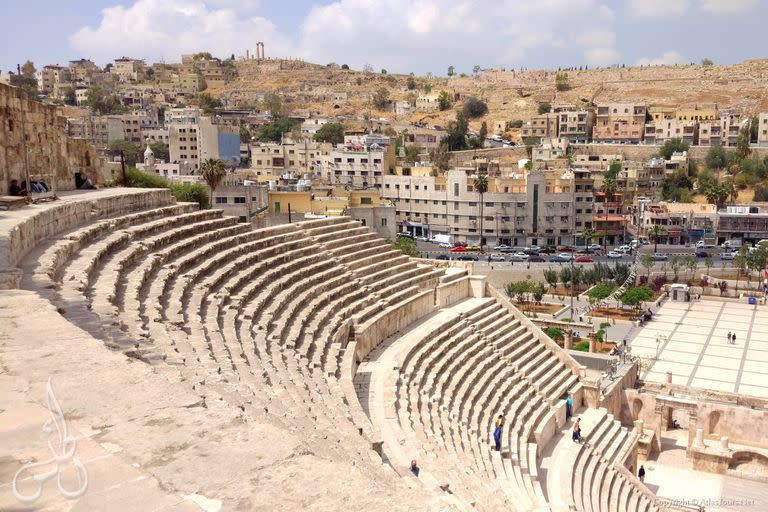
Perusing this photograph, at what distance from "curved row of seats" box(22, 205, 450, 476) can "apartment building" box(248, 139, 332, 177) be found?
159 feet

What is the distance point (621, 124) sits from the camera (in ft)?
321

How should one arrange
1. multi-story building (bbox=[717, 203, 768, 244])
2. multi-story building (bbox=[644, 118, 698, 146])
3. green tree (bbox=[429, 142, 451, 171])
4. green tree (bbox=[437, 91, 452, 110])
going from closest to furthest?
multi-story building (bbox=[717, 203, 768, 244]) < green tree (bbox=[429, 142, 451, 171]) < multi-story building (bbox=[644, 118, 698, 146]) < green tree (bbox=[437, 91, 452, 110])

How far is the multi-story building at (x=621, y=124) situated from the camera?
318 ft

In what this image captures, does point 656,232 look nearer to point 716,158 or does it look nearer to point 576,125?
point 716,158

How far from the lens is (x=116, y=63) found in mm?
147125

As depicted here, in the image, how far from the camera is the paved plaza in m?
29.2

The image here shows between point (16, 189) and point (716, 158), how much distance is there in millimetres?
82134

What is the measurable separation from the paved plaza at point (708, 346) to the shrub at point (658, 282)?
8.44 ft

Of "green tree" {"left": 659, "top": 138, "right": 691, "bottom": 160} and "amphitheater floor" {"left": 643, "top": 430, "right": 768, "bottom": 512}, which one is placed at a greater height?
"green tree" {"left": 659, "top": 138, "right": 691, "bottom": 160}

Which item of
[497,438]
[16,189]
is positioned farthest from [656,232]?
[16,189]

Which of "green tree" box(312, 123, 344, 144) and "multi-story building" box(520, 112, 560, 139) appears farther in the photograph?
"multi-story building" box(520, 112, 560, 139)

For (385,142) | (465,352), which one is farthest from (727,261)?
(465,352)

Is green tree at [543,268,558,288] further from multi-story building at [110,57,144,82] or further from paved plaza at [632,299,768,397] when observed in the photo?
multi-story building at [110,57,144,82]

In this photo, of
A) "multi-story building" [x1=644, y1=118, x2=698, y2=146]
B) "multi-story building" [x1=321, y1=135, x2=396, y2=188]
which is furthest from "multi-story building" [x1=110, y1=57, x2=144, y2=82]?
"multi-story building" [x1=644, y1=118, x2=698, y2=146]
